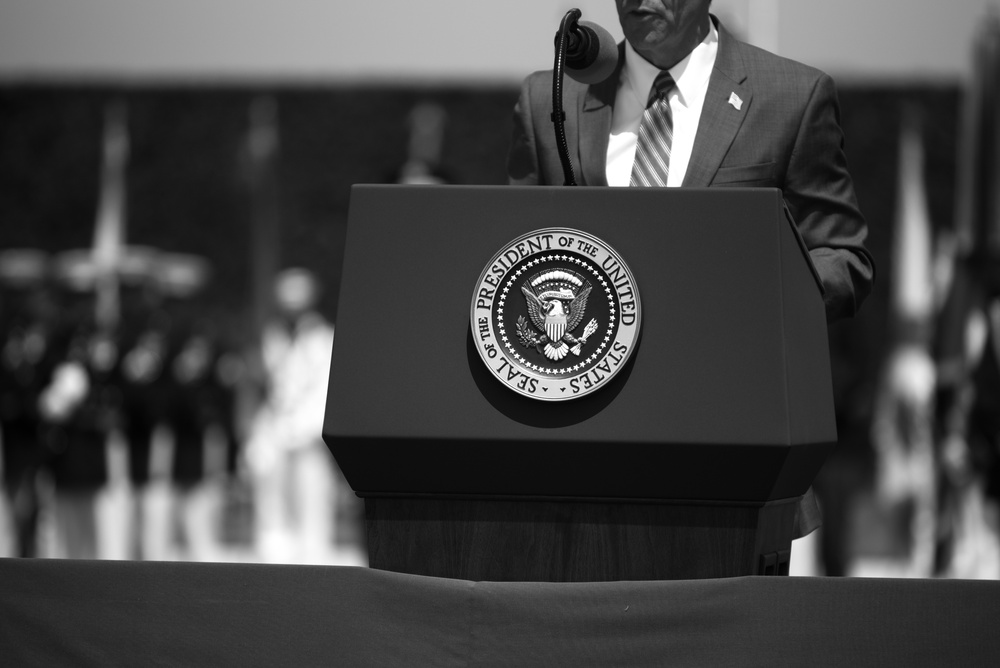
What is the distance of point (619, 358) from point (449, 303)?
192mm

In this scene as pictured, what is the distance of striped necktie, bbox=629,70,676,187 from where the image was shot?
70.2 inches

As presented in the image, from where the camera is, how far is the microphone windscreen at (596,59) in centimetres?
161

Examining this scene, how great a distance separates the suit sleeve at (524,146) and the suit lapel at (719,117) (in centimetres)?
28

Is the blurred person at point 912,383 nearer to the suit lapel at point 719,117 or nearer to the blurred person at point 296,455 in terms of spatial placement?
the blurred person at point 296,455

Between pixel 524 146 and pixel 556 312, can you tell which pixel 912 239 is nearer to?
pixel 524 146

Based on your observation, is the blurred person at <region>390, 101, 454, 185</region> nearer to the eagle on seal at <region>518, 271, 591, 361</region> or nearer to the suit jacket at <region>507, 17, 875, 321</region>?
the suit jacket at <region>507, 17, 875, 321</region>

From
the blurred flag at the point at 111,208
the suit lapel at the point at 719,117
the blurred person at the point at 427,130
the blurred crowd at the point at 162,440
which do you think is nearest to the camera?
the suit lapel at the point at 719,117

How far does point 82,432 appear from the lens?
7.47 m

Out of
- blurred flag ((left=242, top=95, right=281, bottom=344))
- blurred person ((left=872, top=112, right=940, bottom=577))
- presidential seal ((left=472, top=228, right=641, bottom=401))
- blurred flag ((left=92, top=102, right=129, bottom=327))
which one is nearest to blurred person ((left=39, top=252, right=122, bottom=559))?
blurred flag ((left=92, top=102, right=129, bottom=327))

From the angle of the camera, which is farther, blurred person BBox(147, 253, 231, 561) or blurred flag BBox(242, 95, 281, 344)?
blurred flag BBox(242, 95, 281, 344)

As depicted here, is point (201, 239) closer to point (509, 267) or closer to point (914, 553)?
point (914, 553)

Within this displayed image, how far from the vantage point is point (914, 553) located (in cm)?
789

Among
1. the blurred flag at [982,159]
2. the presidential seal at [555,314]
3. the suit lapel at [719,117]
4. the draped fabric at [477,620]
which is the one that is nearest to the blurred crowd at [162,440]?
the blurred flag at [982,159]

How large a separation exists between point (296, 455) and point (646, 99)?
6302mm
